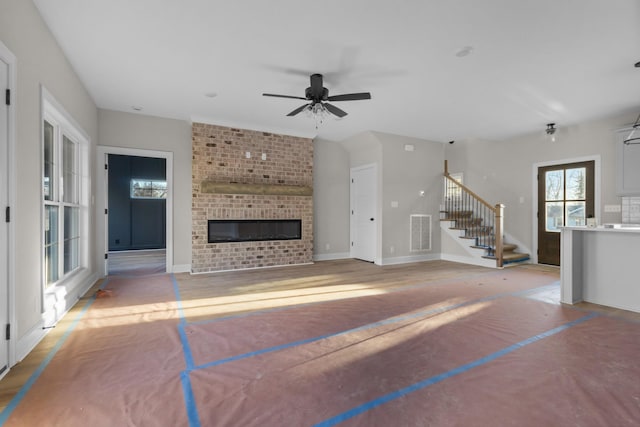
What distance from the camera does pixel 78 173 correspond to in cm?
433

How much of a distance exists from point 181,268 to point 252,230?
4.67 ft

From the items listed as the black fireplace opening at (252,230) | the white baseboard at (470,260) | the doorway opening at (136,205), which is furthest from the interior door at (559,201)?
the doorway opening at (136,205)

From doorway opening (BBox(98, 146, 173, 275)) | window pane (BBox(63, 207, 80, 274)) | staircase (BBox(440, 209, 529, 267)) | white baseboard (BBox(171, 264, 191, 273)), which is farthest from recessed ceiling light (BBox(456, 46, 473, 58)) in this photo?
doorway opening (BBox(98, 146, 173, 275))

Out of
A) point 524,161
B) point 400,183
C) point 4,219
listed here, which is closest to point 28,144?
point 4,219

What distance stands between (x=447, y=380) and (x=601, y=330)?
195cm

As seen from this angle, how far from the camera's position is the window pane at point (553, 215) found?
6043 millimetres

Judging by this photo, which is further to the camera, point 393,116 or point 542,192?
point 542,192

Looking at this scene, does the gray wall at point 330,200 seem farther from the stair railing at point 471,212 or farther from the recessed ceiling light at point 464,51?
the recessed ceiling light at point 464,51

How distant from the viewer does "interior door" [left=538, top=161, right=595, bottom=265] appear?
568 cm

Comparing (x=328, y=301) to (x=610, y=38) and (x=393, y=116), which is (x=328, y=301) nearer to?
(x=393, y=116)

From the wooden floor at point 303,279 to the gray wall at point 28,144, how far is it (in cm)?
38

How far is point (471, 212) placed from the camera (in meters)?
7.07

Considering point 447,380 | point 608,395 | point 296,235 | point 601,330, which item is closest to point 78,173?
point 296,235

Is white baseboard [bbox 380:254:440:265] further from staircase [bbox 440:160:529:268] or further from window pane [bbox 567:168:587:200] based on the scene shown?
window pane [bbox 567:168:587:200]
